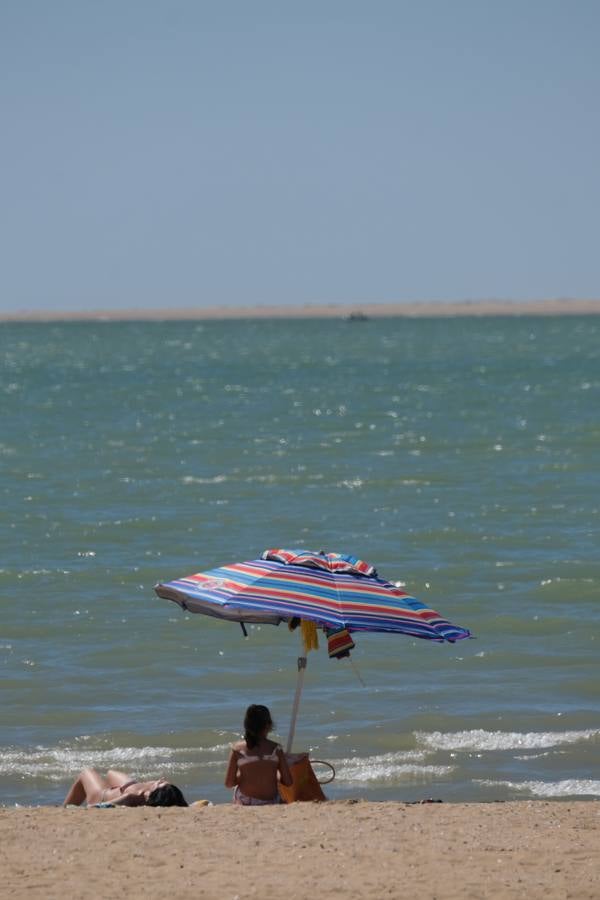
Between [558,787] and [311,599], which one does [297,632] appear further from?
[311,599]

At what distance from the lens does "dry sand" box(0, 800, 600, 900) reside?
7.68 m

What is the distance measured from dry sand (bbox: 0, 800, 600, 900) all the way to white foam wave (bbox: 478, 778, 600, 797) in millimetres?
1466

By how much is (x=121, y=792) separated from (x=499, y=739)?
375 centimetres

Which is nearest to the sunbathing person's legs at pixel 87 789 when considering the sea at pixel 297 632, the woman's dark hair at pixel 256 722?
the woman's dark hair at pixel 256 722

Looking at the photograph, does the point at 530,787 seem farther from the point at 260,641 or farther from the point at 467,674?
the point at 260,641

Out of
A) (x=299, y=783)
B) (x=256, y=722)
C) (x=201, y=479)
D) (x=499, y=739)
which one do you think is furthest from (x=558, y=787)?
(x=201, y=479)

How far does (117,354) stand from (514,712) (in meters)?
94.3

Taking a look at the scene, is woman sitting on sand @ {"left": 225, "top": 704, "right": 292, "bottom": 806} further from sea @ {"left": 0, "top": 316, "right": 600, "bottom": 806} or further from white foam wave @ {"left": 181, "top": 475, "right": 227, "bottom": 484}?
white foam wave @ {"left": 181, "top": 475, "right": 227, "bottom": 484}

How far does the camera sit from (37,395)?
59656mm

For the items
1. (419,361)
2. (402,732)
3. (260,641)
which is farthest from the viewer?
(419,361)

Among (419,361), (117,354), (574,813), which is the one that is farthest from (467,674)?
(117,354)

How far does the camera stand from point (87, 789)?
991 cm

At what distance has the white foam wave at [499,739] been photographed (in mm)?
12250

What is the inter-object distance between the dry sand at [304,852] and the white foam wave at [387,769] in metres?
1.97
